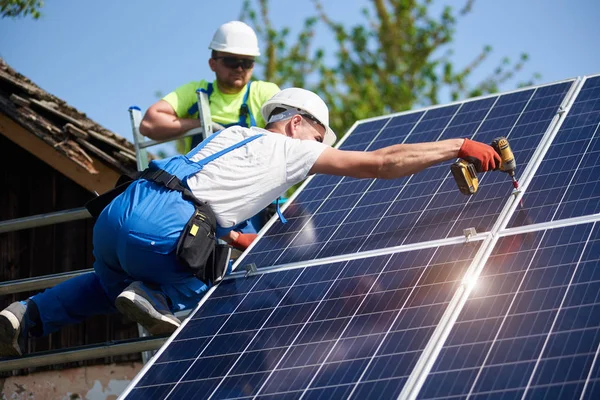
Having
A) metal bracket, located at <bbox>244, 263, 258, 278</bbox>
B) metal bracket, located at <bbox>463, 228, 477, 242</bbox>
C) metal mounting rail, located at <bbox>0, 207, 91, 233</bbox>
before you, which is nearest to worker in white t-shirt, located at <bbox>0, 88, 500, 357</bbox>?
metal bracket, located at <bbox>244, 263, 258, 278</bbox>

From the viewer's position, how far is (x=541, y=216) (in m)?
6.41

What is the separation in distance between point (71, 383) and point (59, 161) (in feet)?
7.54

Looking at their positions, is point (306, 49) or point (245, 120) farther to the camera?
point (306, 49)

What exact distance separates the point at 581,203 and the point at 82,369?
6.26m

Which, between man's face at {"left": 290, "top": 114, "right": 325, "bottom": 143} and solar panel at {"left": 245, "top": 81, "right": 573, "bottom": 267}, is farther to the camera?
man's face at {"left": 290, "top": 114, "right": 325, "bottom": 143}

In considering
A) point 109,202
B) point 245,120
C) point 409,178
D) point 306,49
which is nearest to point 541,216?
point 409,178

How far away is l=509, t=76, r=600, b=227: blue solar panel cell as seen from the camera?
6.40m

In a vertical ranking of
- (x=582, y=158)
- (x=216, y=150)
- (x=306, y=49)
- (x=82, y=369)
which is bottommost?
(x=306, y=49)

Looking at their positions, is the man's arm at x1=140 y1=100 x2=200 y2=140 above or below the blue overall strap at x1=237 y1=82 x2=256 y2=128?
above

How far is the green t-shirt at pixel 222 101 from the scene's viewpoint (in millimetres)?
9352

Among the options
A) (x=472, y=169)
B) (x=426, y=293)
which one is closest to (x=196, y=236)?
(x=426, y=293)

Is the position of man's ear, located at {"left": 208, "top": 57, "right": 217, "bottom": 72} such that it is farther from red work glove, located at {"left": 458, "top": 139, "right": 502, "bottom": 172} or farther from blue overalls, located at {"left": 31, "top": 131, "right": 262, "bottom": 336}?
red work glove, located at {"left": 458, "top": 139, "right": 502, "bottom": 172}

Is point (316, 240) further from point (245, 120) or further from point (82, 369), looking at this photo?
point (82, 369)

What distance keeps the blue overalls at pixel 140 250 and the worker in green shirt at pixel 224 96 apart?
2.09 metres
